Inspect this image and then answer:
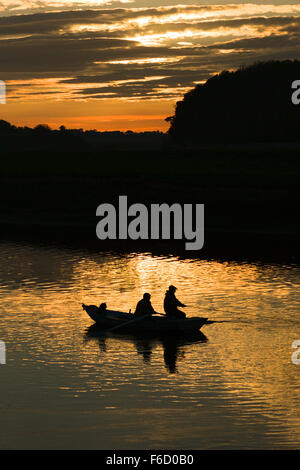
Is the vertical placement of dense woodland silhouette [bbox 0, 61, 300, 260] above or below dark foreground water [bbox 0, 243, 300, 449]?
above

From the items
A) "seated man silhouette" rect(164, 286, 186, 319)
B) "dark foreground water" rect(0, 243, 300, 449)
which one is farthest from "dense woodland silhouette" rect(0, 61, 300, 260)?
"seated man silhouette" rect(164, 286, 186, 319)

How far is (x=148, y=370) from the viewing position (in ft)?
97.1

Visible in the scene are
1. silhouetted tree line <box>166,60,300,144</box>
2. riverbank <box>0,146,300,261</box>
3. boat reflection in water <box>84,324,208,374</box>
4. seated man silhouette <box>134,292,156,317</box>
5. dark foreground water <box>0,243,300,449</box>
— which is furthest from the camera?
silhouetted tree line <box>166,60,300,144</box>

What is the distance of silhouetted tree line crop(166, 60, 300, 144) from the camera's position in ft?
497

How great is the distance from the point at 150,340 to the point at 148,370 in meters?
5.42

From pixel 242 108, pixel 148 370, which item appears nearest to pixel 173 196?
pixel 148 370

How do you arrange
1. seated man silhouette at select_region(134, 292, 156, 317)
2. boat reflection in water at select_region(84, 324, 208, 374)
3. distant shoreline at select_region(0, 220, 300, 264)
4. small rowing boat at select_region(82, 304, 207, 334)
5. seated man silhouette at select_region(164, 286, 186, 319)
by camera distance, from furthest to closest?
1. distant shoreline at select_region(0, 220, 300, 264)
2. seated man silhouette at select_region(164, 286, 186, 319)
3. seated man silhouette at select_region(134, 292, 156, 317)
4. small rowing boat at select_region(82, 304, 207, 334)
5. boat reflection in water at select_region(84, 324, 208, 374)

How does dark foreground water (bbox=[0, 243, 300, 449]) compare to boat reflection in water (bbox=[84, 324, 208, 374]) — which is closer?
dark foreground water (bbox=[0, 243, 300, 449])

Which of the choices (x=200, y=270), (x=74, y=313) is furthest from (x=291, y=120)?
(x=74, y=313)

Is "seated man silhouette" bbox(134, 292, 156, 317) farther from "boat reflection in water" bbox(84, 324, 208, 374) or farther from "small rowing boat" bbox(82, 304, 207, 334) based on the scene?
"boat reflection in water" bbox(84, 324, 208, 374)

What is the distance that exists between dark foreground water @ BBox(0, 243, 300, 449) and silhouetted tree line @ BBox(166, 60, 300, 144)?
10367 cm

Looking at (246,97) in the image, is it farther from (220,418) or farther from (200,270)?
(220,418)

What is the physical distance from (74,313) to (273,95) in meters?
121

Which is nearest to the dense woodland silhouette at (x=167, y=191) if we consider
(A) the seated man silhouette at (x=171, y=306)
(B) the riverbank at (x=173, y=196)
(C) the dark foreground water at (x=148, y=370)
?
(B) the riverbank at (x=173, y=196)
